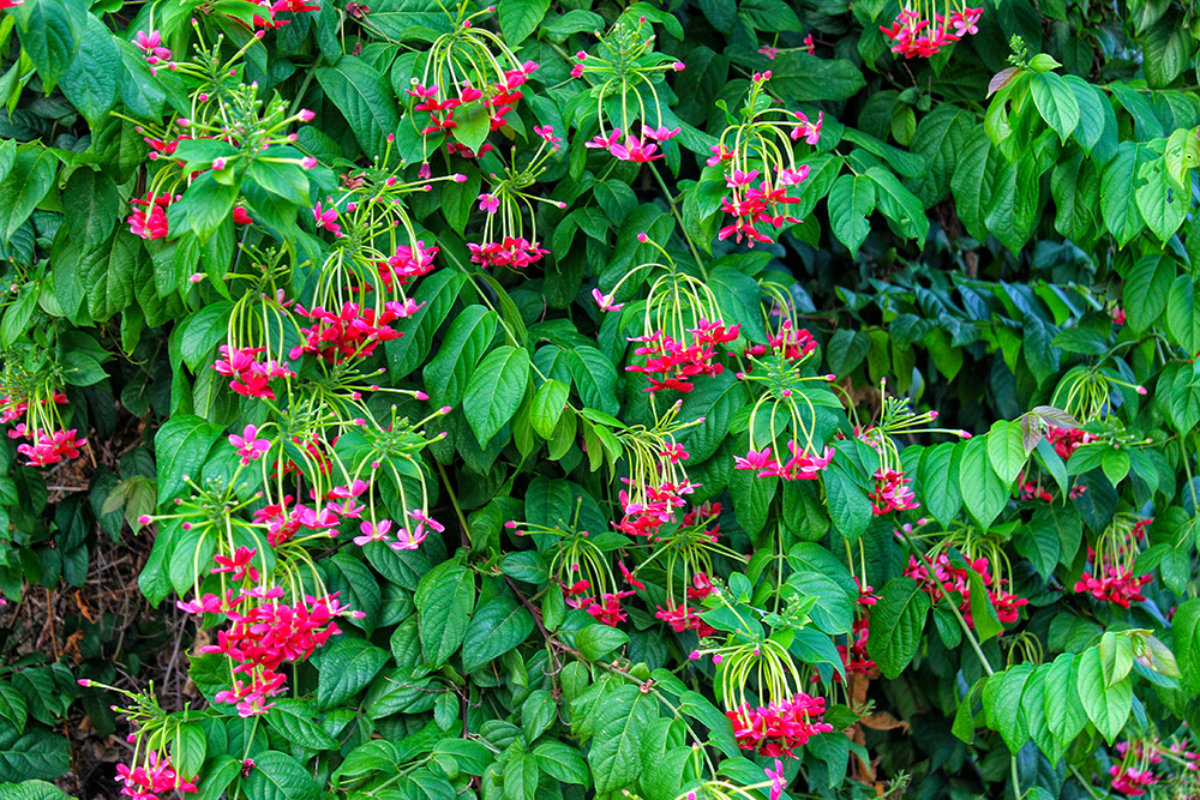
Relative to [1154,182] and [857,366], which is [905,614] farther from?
[1154,182]

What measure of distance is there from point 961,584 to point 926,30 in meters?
1.10

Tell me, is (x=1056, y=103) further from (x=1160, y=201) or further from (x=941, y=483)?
(x=941, y=483)

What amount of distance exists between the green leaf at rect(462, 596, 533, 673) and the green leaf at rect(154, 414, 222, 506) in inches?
19.9

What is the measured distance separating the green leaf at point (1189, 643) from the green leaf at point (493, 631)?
1097mm

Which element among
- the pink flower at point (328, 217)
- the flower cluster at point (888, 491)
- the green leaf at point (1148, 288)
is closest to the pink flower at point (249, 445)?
the pink flower at point (328, 217)

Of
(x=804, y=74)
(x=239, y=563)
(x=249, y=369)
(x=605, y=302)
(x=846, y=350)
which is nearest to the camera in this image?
(x=239, y=563)

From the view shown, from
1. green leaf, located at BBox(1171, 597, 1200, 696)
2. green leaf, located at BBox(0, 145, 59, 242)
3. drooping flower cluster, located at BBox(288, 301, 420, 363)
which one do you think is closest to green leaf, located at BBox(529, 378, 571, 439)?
drooping flower cluster, located at BBox(288, 301, 420, 363)

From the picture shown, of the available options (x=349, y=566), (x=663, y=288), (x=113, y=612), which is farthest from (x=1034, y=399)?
(x=113, y=612)

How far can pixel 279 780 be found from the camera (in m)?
1.54

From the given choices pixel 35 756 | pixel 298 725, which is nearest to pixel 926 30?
pixel 298 725

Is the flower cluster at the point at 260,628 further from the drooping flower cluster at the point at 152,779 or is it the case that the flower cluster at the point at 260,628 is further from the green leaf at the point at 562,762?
the green leaf at the point at 562,762

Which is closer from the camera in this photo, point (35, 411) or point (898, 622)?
point (35, 411)

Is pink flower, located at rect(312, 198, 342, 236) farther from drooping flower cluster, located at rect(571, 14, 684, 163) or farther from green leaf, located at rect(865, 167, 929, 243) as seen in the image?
green leaf, located at rect(865, 167, 929, 243)

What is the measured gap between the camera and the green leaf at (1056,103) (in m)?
1.58
